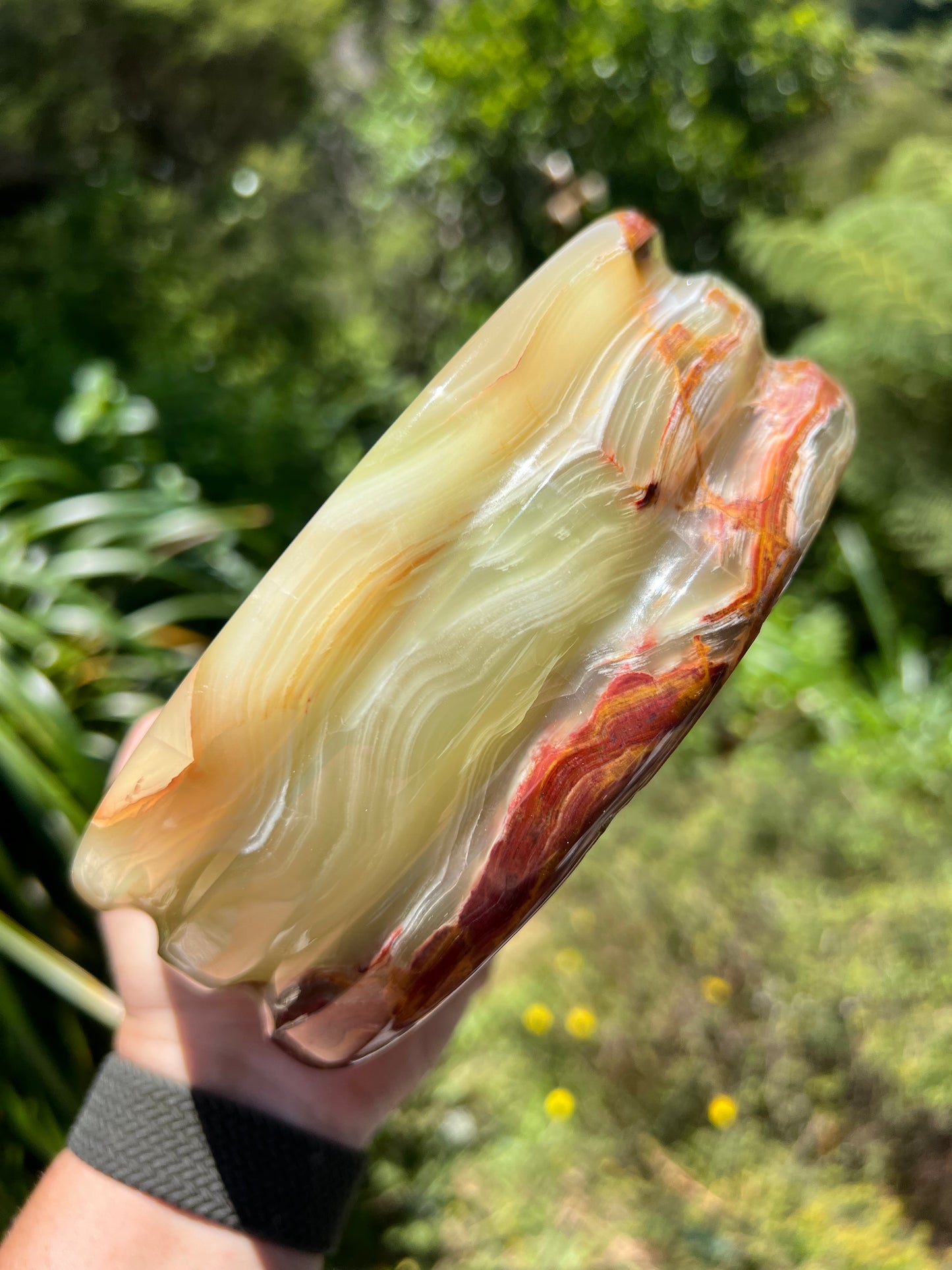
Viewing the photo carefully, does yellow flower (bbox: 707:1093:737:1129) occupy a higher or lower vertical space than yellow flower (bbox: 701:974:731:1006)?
lower

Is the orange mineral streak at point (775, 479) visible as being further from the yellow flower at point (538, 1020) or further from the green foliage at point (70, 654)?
the yellow flower at point (538, 1020)

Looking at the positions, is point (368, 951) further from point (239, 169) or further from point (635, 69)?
point (239, 169)

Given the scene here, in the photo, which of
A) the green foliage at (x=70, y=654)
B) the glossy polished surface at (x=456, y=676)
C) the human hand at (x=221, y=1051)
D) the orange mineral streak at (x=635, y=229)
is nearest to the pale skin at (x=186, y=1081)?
the human hand at (x=221, y=1051)

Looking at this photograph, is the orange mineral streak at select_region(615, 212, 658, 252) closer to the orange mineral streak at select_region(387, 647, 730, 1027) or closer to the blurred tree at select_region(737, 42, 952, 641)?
the orange mineral streak at select_region(387, 647, 730, 1027)

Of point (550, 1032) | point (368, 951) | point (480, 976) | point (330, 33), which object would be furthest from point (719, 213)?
point (368, 951)

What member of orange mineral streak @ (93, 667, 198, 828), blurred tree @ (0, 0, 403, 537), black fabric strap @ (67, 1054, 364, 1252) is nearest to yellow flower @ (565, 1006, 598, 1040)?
black fabric strap @ (67, 1054, 364, 1252)

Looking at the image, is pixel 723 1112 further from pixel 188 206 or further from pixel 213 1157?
pixel 188 206
